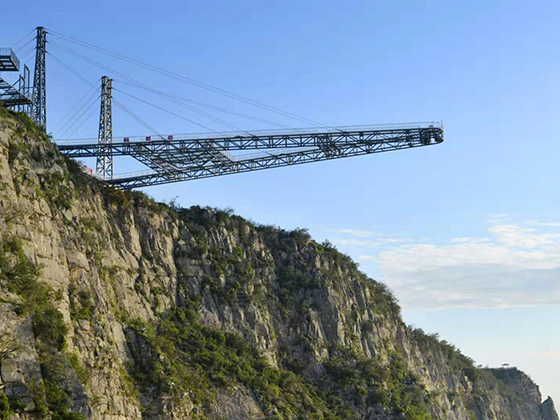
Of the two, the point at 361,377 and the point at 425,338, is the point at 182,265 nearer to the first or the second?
the point at 361,377

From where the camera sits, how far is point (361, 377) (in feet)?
250

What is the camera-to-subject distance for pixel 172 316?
65750 millimetres

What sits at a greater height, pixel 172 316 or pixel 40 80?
pixel 40 80

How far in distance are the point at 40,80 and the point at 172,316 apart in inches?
968

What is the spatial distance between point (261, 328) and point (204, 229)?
11986mm

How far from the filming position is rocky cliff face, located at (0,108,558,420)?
4544 cm

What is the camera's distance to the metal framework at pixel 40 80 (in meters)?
67.1

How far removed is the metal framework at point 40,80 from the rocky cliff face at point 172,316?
764cm

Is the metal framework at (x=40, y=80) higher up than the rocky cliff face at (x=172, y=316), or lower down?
higher up

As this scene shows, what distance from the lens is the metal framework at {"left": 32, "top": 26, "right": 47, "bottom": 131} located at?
67125mm

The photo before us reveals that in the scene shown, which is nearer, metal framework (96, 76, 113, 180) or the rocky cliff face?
the rocky cliff face

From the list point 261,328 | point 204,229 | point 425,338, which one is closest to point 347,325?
point 261,328

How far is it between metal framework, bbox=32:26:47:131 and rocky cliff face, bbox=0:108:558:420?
764cm

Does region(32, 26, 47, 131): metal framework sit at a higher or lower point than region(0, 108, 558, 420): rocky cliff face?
higher
